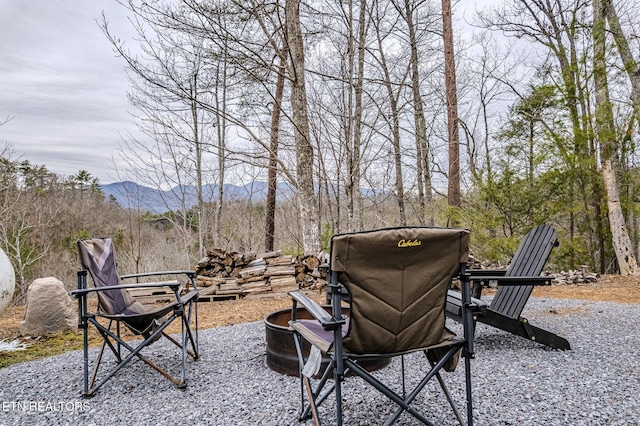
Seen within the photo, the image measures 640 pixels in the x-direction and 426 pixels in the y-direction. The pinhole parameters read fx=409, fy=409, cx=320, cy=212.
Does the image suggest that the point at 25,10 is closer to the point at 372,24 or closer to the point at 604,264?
the point at 372,24

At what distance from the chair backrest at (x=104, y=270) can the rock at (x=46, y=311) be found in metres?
1.69

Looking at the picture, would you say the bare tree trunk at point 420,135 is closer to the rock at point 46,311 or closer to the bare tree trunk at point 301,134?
the bare tree trunk at point 301,134

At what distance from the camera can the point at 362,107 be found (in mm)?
7707

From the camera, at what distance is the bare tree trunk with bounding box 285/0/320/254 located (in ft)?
20.9

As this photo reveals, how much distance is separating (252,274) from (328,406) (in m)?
4.09

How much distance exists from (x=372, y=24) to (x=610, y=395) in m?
8.04

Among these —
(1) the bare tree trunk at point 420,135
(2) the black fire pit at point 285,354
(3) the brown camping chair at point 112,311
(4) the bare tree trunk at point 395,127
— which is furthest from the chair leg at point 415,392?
(1) the bare tree trunk at point 420,135

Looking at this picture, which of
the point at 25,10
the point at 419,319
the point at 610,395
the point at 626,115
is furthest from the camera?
the point at 626,115

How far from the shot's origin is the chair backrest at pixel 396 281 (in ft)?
5.16

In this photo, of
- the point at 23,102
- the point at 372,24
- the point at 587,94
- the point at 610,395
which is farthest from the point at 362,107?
the point at 23,102

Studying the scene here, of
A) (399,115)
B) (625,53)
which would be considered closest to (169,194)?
(399,115)

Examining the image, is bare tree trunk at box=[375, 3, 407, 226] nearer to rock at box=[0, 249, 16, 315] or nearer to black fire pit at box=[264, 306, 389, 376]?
black fire pit at box=[264, 306, 389, 376]

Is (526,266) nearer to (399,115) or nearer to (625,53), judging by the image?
(399,115)

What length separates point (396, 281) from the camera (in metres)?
1.63
